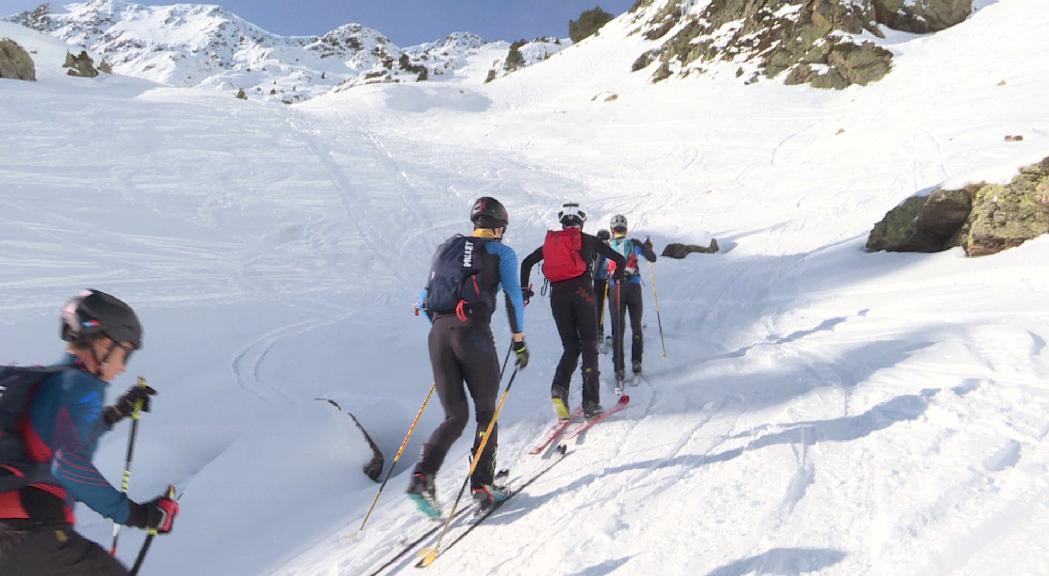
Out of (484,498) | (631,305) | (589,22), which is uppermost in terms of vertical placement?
(589,22)

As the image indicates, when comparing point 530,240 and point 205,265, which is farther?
point 530,240

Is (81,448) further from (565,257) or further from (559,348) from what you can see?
(559,348)

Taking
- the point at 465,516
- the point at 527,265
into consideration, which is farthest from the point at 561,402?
the point at 465,516

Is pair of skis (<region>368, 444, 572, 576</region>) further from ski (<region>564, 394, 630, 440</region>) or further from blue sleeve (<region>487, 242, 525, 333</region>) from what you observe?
blue sleeve (<region>487, 242, 525, 333</region>)

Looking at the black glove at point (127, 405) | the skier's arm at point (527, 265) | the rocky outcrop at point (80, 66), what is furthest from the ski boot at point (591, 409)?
the rocky outcrop at point (80, 66)

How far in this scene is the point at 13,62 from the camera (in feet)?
87.3

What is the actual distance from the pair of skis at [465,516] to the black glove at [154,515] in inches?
61.1

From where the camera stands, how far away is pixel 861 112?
26359 mm

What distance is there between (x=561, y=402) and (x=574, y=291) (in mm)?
1158

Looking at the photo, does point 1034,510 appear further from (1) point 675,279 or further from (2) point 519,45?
(2) point 519,45

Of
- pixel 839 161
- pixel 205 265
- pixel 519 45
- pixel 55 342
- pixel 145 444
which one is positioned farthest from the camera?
pixel 519 45

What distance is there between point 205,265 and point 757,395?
1041cm

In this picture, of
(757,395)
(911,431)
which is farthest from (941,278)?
(911,431)

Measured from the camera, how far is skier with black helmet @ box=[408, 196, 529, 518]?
382 cm
